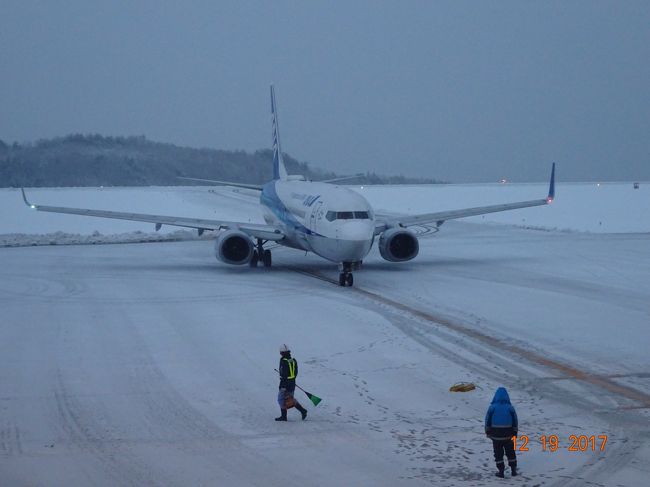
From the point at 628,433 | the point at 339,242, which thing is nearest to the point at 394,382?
the point at 628,433

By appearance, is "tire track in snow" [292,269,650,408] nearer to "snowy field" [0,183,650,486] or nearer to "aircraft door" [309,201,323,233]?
"snowy field" [0,183,650,486]

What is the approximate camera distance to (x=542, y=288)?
26.8 meters

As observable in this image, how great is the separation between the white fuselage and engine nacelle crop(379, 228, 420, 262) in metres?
2.24

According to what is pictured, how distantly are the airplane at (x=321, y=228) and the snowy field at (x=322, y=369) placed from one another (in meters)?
0.89

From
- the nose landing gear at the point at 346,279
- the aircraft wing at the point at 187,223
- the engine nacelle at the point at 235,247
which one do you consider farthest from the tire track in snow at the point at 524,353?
the aircraft wing at the point at 187,223

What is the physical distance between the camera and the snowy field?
11.1m

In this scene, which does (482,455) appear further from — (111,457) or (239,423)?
(111,457)

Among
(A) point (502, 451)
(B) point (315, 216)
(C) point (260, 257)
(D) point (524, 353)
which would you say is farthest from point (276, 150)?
(A) point (502, 451)

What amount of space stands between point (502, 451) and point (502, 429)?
30cm

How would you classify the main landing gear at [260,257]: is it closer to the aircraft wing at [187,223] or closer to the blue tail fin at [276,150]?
the aircraft wing at [187,223]

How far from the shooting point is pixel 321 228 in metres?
28.3

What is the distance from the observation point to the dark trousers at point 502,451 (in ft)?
34.6

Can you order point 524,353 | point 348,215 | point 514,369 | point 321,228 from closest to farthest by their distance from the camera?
1. point 514,369
2. point 524,353
3. point 348,215
4. point 321,228

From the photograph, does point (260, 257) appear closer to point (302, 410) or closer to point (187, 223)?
point (187, 223)
